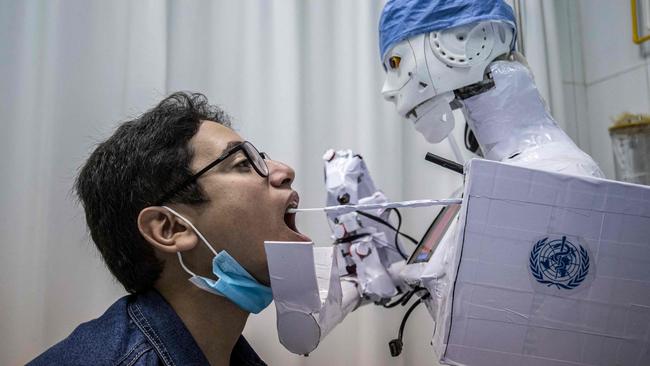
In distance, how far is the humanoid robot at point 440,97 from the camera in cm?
111

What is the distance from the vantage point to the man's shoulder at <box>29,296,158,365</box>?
0.77 meters

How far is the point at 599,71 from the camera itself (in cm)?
199

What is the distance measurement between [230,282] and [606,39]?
6.22ft

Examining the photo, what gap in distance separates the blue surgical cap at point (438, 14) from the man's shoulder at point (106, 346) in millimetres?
896

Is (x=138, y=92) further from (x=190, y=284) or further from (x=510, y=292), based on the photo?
(x=510, y=292)

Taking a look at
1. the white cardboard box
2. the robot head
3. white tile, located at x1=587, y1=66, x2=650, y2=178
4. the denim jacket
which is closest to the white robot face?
the robot head

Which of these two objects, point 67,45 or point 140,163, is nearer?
point 140,163

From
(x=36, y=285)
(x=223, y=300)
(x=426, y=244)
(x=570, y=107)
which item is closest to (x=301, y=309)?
(x=223, y=300)

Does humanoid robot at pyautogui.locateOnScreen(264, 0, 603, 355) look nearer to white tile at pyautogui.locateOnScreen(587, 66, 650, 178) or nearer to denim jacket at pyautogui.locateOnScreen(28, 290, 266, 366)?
denim jacket at pyautogui.locateOnScreen(28, 290, 266, 366)

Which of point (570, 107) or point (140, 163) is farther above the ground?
point (570, 107)

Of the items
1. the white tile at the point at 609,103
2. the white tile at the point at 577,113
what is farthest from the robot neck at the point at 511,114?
the white tile at the point at 577,113

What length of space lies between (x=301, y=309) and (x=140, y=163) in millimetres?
424

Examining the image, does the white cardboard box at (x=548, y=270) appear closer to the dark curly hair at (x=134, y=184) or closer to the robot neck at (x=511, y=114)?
the robot neck at (x=511, y=114)

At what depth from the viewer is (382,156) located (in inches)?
69.3
